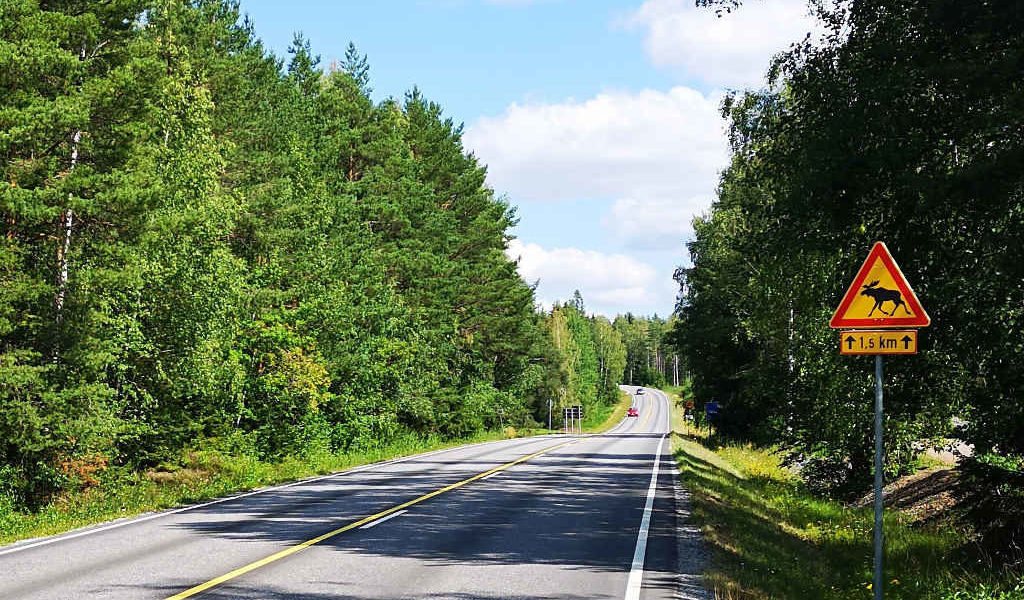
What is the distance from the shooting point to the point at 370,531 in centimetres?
1338

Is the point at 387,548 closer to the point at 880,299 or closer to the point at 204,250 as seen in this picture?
the point at 880,299

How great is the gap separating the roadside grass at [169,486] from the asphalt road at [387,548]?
87 centimetres

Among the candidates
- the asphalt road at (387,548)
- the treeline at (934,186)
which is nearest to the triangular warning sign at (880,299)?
the treeline at (934,186)

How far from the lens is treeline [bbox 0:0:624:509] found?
67.3 ft

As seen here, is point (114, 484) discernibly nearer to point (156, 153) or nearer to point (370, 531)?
point (156, 153)

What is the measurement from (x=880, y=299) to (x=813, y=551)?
689 cm

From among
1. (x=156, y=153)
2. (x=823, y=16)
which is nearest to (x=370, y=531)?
(x=823, y=16)

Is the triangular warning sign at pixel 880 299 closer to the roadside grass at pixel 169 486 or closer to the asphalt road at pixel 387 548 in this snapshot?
the asphalt road at pixel 387 548

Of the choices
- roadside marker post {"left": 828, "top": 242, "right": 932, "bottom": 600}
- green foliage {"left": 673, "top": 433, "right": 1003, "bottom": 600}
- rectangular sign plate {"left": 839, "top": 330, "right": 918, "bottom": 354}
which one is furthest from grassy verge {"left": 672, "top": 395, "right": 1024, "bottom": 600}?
rectangular sign plate {"left": 839, "top": 330, "right": 918, "bottom": 354}

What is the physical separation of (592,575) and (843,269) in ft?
19.6

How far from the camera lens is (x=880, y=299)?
7.93 m

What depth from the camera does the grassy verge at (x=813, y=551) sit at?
953 cm

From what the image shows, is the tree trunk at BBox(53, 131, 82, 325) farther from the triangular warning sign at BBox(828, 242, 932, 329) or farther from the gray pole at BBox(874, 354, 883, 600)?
the gray pole at BBox(874, 354, 883, 600)

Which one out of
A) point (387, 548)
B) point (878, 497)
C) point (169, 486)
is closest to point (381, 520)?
point (387, 548)
